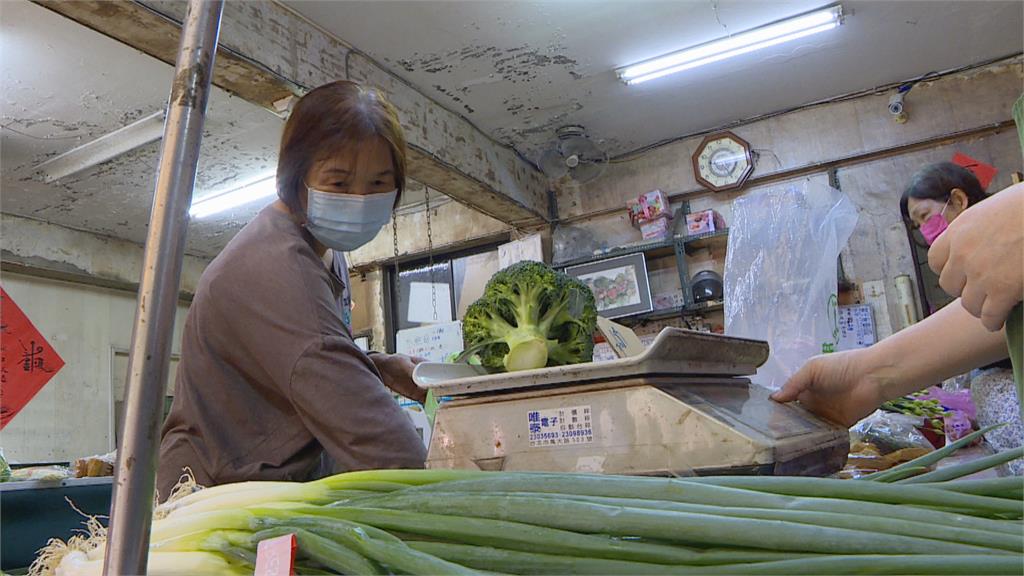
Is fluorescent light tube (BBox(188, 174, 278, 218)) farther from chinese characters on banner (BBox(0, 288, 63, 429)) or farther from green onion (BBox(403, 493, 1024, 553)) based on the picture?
green onion (BBox(403, 493, 1024, 553))

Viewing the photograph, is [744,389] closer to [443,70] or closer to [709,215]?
[443,70]

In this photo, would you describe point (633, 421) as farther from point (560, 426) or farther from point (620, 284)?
point (620, 284)

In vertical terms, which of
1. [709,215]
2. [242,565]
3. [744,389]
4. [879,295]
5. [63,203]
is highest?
[63,203]

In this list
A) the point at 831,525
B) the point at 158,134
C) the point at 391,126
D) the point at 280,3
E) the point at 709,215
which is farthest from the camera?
the point at 709,215

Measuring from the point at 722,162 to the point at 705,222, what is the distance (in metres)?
0.55

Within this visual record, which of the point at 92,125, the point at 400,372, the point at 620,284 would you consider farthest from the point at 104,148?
the point at 400,372

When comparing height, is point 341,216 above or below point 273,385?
above

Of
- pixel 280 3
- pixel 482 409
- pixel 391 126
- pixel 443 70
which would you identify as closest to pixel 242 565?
pixel 482 409

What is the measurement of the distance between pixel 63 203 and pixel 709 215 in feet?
17.4

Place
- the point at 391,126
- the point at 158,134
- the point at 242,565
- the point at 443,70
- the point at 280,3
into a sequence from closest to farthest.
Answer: the point at 242,565 → the point at 391,126 → the point at 280,3 → the point at 443,70 → the point at 158,134

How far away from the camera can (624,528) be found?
0.49 metres

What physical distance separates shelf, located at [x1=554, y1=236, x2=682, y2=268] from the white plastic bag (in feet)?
6.69

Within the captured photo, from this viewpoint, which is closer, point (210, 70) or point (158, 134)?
point (210, 70)

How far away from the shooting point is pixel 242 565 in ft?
1.95
